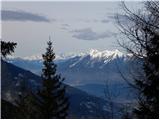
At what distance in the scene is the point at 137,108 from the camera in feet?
54.0

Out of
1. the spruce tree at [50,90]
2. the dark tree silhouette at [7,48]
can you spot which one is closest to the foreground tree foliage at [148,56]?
the dark tree silhouette at [7,48]

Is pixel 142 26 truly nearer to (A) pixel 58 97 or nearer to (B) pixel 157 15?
(B) pixel 157 15

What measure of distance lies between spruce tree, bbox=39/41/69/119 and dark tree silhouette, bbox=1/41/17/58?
26179 mm

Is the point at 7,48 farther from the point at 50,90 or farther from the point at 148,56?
the point at 50,90

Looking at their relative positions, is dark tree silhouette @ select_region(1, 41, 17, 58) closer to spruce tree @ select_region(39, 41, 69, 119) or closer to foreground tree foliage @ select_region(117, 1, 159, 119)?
foreground tree foliage @ select_region(117, 1, 159, 119)

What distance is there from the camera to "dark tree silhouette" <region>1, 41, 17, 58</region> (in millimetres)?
20194

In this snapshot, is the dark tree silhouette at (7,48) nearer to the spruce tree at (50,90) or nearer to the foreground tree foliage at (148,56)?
the foreground tree foliage at (148,56)

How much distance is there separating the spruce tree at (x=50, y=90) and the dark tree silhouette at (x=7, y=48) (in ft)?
85.9

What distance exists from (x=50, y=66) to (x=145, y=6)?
35432 mm

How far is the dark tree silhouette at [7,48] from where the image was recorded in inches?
795

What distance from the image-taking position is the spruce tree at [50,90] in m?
48.0

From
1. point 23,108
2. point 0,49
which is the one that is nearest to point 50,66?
point 23,108

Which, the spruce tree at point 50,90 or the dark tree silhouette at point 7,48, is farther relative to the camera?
the spruce tree at point 50,90

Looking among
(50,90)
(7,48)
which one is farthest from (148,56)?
(50,90)
